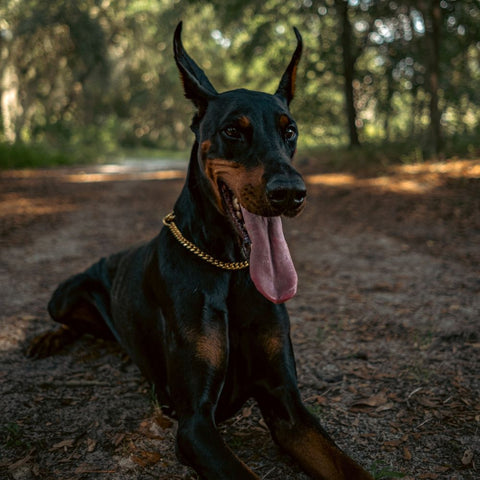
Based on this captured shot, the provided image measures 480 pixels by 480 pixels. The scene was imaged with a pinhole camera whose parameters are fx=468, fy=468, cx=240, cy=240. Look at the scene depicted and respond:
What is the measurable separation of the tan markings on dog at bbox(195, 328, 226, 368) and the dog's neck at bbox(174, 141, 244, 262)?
1.23 ft

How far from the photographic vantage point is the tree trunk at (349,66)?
43.9ft

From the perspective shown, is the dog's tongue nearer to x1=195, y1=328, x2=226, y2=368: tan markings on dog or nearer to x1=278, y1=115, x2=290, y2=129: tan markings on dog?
x1=195, y1=328, x2=226, y2=368: tan markings on dog

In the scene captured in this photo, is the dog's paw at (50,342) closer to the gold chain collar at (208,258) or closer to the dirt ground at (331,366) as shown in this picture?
the dirt ground at (331,366)

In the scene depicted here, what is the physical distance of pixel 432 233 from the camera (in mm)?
6496

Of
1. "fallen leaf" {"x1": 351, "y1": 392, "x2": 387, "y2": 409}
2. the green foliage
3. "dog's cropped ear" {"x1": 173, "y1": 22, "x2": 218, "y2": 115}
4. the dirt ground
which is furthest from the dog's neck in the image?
the green foliage

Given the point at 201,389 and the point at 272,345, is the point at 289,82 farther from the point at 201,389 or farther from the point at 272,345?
the point at 201,389

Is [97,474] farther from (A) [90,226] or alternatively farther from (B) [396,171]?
(B) [396,171]

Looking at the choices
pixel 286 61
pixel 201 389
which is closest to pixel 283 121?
pixel 201 389

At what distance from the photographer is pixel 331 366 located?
302cm

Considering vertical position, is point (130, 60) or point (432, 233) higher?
point (130, 60)

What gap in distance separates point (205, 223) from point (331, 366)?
1.40 metres

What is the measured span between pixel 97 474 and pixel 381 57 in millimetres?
15162

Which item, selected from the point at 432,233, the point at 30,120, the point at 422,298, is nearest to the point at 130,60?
the point at 30,120

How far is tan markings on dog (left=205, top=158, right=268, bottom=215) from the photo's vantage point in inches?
74.7
